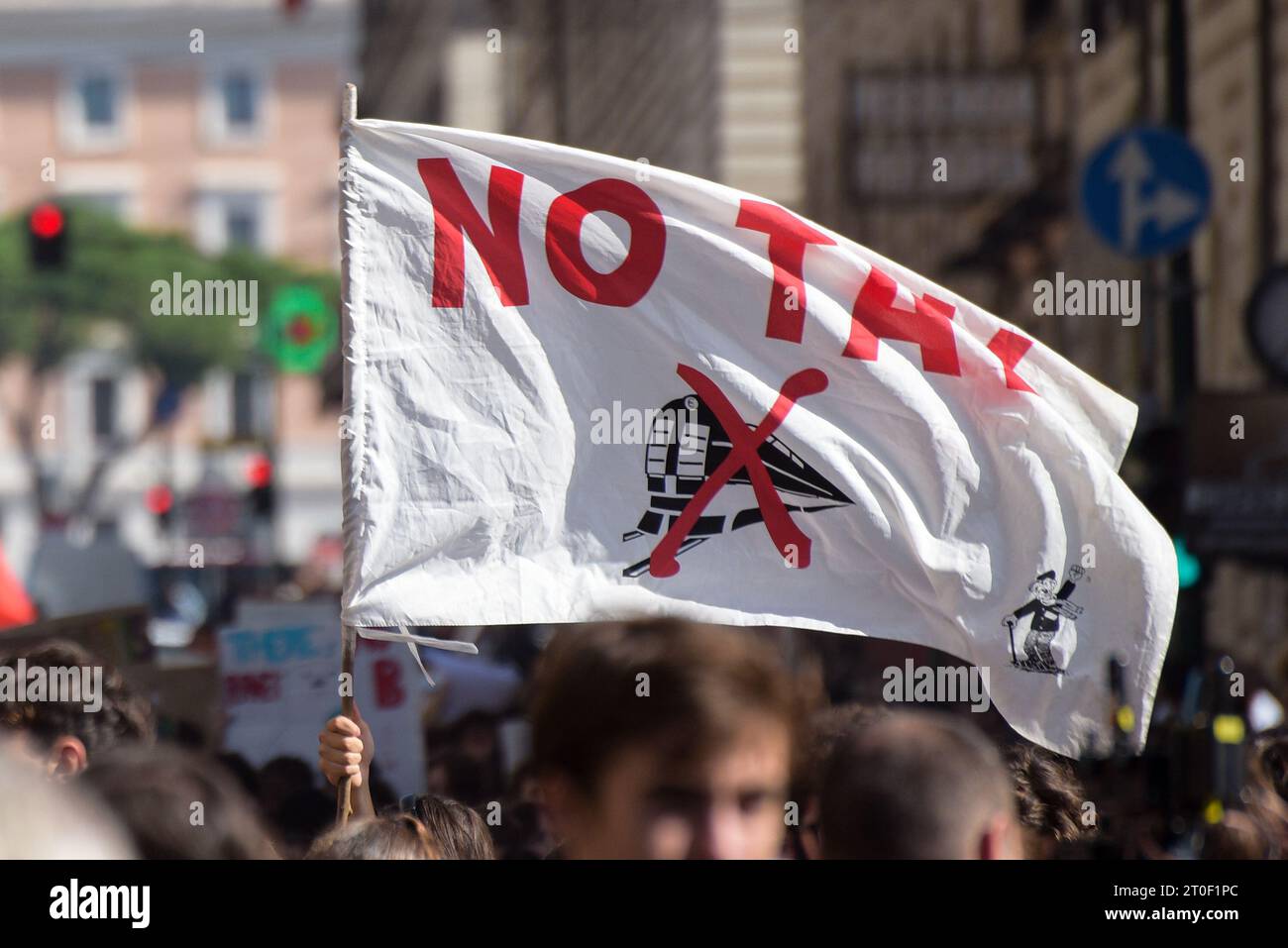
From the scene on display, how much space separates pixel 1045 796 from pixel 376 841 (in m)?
1.46

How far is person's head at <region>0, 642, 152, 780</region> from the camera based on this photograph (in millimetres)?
4395

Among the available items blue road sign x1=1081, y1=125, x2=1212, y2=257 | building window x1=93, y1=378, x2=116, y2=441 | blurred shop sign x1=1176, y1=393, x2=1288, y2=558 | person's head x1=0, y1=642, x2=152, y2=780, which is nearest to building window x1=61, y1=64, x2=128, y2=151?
building window x1=93, y1=378, x2=116, y2=441

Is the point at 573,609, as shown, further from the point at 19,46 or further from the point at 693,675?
the point at 19,46

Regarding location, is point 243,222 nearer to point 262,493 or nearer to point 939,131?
point 262,493

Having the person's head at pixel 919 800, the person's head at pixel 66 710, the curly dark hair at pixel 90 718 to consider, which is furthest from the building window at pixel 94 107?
the person's head at pixel 919 800

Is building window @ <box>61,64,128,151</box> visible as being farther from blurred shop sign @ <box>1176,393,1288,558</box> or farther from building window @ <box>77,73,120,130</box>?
blurred shop sign @ <box>1176,393,1288,558</box>

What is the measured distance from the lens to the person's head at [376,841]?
11.0 feet

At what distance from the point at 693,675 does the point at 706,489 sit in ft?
7.02

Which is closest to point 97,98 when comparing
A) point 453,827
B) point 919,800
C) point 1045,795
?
point 453,827

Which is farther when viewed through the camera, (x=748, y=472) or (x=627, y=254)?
(x=627, y=254)

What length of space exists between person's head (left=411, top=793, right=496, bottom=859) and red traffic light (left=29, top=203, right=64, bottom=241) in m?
11.8

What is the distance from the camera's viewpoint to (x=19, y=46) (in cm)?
7281

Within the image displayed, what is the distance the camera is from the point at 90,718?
4.57 meters

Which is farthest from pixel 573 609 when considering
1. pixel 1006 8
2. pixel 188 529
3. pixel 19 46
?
pixel 19 46
